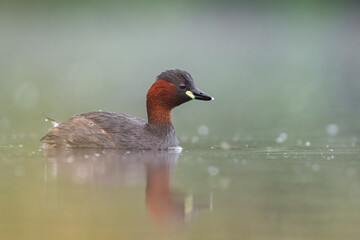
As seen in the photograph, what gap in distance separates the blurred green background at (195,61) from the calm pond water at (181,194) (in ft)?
7.80

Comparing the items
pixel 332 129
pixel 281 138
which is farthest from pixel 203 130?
pixel 332 129

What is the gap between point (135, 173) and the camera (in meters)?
8.62

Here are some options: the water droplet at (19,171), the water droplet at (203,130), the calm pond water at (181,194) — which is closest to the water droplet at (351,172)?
the calm pond water at (181,194)

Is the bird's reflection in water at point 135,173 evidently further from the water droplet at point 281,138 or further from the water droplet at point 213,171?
the water droplet at point 281,138

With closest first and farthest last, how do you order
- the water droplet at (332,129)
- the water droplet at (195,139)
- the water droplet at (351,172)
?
the water droplet at (351,172), the water droplet at (195,139), the water droplet at (332,129)

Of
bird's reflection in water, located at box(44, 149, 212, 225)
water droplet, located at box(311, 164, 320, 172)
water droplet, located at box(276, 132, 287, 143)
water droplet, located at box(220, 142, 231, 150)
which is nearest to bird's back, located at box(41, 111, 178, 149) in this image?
bird's reflection in water, located at box(44, 149, 212, 225)

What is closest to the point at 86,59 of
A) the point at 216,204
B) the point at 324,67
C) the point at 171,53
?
the point at 171,53

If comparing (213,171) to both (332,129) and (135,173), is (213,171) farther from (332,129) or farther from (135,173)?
(332,129)

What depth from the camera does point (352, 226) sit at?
20.5ft

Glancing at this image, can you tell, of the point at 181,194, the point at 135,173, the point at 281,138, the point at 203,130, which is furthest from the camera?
the point at 203,130

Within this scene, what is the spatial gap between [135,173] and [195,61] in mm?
20511

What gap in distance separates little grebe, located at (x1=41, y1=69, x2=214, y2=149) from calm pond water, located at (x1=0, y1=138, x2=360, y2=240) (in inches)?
14.0

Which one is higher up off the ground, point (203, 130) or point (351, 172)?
point (203, 130)

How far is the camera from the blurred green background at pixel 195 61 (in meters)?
15.1
